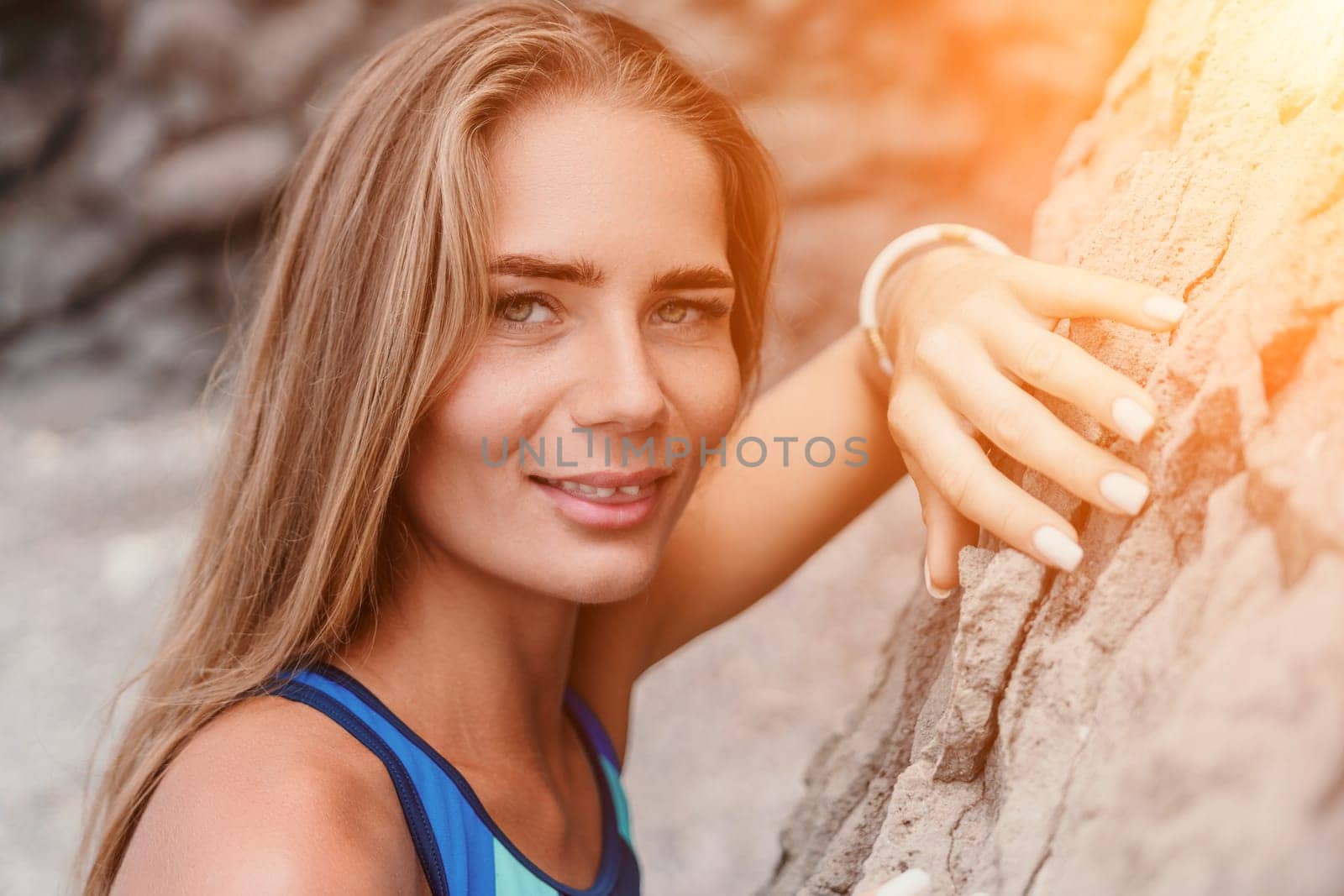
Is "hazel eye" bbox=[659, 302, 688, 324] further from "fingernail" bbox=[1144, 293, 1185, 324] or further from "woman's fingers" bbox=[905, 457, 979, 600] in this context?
"fingernail" bbox=[1144, 293, 1185, 324]

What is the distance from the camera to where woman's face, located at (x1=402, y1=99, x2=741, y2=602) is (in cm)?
119

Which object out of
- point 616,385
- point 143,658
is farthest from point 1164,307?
point 143,658

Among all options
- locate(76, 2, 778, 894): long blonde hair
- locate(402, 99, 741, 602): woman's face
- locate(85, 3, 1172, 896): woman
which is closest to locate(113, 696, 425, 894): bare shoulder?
locate(85, 3, 1172, 896): woman

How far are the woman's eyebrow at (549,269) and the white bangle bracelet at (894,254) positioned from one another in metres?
0.43

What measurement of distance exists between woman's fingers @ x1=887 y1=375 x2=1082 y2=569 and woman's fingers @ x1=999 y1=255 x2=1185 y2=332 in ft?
0.42

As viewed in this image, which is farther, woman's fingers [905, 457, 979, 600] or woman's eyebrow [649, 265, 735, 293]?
woman's eyebrow [649, 265, 735, 293]

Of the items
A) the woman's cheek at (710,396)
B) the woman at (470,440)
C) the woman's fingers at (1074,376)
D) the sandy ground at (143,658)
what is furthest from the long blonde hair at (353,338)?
→ the sandy ground at (143,658)

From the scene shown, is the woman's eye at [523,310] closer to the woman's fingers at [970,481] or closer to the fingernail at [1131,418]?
the woman's fingers at [970,481]

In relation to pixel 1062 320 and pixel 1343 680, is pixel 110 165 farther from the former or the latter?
pixel 1343 680

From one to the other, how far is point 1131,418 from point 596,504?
0.54 m

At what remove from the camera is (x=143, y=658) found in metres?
3.15

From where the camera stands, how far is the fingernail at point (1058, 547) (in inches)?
38.4

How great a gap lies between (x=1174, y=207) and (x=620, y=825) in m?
1.06

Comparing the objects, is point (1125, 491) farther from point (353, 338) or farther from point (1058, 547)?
point (353, 338)
